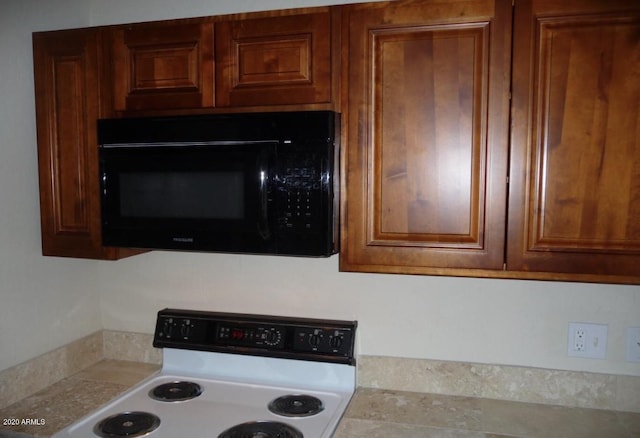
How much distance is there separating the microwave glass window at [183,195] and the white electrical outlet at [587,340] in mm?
1083

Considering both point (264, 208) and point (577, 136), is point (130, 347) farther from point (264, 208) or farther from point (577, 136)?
point (577, 136)

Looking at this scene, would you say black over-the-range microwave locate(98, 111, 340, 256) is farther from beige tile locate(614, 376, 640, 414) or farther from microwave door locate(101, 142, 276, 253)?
beige tile locate(614, 376, 640, 414)

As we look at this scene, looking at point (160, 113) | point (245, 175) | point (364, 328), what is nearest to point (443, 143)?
point (245, 175)

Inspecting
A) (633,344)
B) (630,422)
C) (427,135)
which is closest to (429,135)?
(427,135)

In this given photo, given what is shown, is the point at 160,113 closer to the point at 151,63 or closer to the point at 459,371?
the point at 151,63

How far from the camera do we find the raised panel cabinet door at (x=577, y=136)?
3.73 feet

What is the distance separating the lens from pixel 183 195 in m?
1.39

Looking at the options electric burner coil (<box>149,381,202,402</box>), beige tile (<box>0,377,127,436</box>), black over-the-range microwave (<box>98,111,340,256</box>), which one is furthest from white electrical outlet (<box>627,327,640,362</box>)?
beige tile (<box>0,377,127,436</box>)

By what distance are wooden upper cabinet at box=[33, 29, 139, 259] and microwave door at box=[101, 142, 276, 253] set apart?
0.10 meters

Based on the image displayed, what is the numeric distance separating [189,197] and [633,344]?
1399mm

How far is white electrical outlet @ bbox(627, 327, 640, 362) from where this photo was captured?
A: 57.1 inches

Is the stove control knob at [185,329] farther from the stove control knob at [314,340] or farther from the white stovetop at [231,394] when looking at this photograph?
the stove control knob at [314,340]

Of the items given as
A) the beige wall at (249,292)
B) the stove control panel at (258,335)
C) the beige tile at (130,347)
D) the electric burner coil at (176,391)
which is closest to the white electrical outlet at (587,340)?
the beige wall at (249,292)

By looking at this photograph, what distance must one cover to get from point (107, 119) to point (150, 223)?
34 cm
